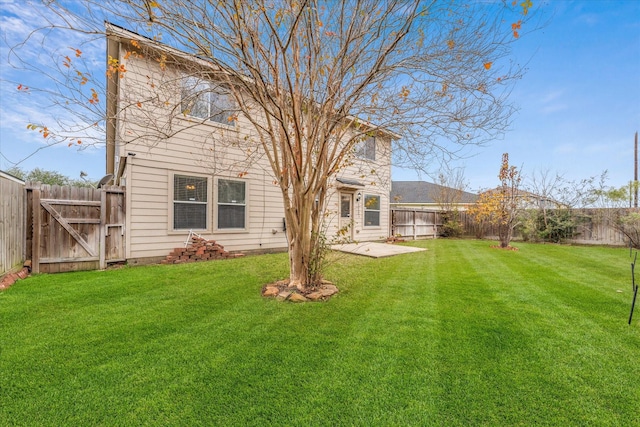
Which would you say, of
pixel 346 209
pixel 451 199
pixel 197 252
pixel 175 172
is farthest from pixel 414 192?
pixel 175 172

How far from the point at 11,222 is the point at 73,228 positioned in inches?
37.2

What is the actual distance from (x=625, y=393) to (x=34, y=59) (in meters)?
6.78

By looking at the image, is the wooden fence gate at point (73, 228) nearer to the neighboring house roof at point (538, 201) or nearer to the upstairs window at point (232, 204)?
the upstairs window at point (232, 204)

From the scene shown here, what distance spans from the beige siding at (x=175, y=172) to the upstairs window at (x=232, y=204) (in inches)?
5.3

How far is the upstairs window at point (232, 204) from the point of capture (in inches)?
303

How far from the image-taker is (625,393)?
201 cm

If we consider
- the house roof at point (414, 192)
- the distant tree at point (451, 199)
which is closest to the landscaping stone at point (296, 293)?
the distant tree at point (451, 199)

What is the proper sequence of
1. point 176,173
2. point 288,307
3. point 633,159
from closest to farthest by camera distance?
1. point 288,307
2. point 176,173
3. point 633,159

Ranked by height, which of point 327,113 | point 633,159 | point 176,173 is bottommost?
point 176,173

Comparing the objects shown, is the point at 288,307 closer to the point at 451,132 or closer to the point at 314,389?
the point at 314,389

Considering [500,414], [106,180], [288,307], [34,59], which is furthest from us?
[106,180]

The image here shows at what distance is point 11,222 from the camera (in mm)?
5086

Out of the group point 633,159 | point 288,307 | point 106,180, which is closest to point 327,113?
point 288,307

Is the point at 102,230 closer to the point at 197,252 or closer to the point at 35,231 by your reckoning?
the point at 35,231
